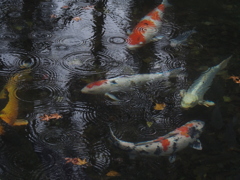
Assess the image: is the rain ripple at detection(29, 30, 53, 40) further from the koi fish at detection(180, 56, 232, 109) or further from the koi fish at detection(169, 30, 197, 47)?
the koi fish at detection(180, 56, 232, 109)

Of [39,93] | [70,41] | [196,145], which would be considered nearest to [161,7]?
[70,41]

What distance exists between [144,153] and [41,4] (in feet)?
16.7

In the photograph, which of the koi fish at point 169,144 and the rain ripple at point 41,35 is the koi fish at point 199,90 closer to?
the koi fish at point 169,144

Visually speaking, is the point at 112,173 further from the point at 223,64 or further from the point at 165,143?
the point at 223,64

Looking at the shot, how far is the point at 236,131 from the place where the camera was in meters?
4.49

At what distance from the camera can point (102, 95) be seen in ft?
16.2

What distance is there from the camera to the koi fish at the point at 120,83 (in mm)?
4938

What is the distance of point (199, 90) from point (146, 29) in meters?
2.09

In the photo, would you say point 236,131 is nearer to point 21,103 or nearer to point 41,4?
point 21,103

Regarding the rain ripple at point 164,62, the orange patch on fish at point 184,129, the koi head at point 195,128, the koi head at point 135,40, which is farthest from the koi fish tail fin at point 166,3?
the orange patch on fish at point 184,129

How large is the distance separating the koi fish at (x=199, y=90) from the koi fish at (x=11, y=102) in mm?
2199

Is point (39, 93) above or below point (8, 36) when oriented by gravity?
above

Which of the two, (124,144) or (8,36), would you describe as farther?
(8,36)

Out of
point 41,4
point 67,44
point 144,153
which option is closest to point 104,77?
point 67,44
